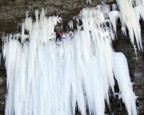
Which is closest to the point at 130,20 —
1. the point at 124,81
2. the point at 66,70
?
the point at 124,81

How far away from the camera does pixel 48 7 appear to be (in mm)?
5035

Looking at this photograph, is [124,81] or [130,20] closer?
[124,81]

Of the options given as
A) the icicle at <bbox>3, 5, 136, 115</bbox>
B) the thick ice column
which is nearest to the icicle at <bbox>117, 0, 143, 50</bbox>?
the icicle at <bbox>3, 5, 136, 115</bbox>

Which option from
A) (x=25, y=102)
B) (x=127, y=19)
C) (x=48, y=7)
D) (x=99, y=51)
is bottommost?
(x=25, y=102)

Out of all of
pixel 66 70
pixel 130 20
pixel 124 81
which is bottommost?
pixel 124 81

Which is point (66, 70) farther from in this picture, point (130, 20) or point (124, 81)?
point (130, 20)

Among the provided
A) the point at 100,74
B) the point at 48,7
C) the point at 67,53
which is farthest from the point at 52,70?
the point at 48,7

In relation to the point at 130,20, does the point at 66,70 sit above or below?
below

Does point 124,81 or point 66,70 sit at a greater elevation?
point 66,70

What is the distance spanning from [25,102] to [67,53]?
823 millimetres

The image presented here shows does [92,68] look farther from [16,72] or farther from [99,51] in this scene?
[16,72]

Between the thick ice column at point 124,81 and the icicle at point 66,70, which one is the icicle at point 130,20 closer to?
the icicle at point 66,70

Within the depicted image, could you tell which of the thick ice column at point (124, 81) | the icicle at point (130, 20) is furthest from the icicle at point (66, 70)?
the icicle at point (130, 20)

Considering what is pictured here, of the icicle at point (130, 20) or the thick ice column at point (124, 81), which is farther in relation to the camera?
the icicle at point (130, 20)
